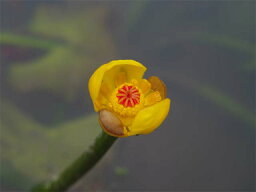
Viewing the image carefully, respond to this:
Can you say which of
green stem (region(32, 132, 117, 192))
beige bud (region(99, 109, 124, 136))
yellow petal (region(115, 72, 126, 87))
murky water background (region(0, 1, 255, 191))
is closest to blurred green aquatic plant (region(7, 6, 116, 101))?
murky water background (region(0, 1, 255, 191))

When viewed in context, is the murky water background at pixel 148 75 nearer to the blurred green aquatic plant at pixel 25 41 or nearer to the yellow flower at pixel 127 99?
the blurred green aquatic plant at pixel 25 41

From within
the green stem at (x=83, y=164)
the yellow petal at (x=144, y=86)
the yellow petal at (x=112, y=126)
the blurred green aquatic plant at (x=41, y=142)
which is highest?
the yellow petal at (x=144, y=86)

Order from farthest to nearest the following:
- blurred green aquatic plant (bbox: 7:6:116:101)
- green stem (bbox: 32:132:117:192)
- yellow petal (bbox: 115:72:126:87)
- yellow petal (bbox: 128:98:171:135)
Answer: blurred green aquatic plant (bbox: 7:6:116:101), yellow petal (bbox: 115:72:126:87), green stem (bbox: 32:132:117:192), yellow petal (bbox: 128:98:171:135)

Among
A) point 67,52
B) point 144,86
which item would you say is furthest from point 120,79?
point 67,52

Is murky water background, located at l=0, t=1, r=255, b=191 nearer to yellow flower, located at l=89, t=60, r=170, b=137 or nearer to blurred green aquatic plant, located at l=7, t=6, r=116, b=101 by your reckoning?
blurred green aquatic plant, located at l=7, t=6, r=116, b=101

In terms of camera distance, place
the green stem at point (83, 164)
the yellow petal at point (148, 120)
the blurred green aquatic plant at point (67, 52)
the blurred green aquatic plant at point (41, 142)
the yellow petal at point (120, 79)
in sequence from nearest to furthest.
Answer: the yellow petal at point (148, 120)
the green stem at point (83, 164)
the yellow petal at point (120, 79)
the blurred green aquatic plant at point (41, 142)
the blurred green aquatic plant at point (67, 52)

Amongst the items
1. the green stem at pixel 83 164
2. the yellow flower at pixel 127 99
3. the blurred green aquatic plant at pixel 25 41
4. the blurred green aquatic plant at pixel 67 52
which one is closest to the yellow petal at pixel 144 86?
the yellow flower at pixel 127 99
